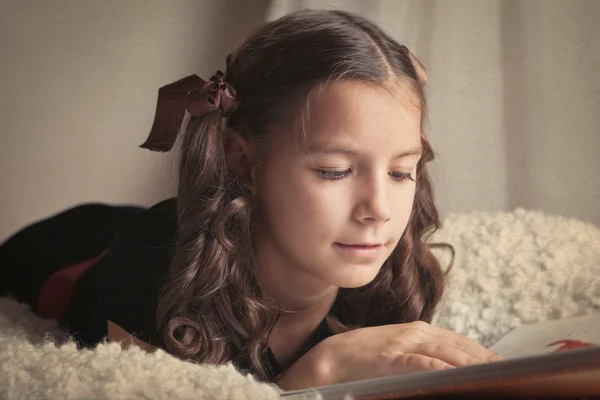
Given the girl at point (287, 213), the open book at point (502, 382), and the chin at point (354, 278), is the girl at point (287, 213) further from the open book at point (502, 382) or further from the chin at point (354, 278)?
the open book at point (502, 382)

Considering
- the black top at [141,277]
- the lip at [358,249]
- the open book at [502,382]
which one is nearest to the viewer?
the open book at [502,382]

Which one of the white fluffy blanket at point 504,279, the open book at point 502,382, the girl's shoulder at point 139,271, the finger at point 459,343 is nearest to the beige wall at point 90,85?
the girl's shoulder at point 139,271

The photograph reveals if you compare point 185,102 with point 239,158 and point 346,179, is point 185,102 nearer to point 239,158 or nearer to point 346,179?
point 239,158

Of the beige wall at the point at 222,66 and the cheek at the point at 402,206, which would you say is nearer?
the cheek at the point at 402,206

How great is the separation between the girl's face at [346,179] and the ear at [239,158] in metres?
0.04

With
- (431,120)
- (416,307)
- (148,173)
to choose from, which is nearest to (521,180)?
(431,120)

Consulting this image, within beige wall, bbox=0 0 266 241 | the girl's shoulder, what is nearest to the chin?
the girl's shoulder

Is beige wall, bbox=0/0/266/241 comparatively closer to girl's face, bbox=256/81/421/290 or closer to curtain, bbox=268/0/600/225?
curtain, bbox=268/0/600/225

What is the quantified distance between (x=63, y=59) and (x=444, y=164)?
2.33 feet

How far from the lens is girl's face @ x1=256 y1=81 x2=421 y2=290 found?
2.56 ft

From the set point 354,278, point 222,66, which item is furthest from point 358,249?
point 222,66

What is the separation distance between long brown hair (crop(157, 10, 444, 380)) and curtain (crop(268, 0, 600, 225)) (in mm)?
221

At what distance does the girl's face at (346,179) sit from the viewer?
0.78 metres

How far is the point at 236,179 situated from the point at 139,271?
0.67 ft
